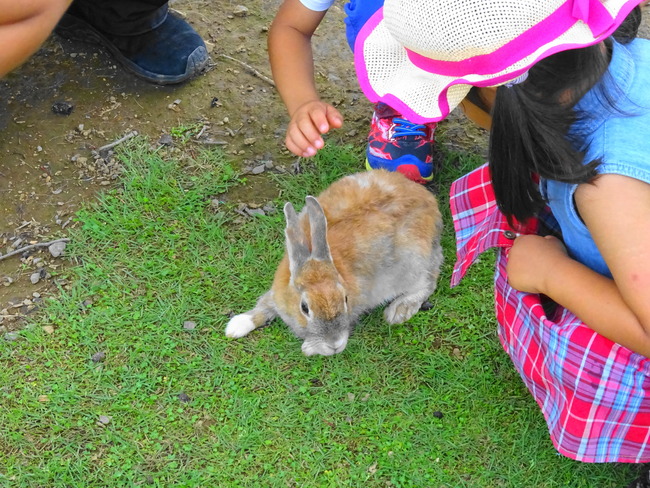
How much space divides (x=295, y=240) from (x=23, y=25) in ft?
3.84

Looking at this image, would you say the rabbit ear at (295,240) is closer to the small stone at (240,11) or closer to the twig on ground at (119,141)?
the twig on ground at (119,141)

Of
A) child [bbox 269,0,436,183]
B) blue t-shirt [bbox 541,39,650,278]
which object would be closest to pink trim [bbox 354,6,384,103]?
child [bbox 269,0,436,183]

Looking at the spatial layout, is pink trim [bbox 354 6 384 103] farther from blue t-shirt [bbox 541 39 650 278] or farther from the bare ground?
the bare ground

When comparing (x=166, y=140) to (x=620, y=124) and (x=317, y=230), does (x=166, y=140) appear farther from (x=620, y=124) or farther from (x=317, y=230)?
(x=620, y=124)

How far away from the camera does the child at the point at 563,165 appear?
1.43m

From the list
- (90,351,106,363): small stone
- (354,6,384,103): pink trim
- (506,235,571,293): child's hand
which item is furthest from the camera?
(90,351,106,363): small stone

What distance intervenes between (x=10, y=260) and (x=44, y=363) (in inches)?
20.8

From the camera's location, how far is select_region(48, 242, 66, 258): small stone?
2.84 metres

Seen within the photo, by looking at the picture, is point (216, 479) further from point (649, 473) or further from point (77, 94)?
point (77, 94)

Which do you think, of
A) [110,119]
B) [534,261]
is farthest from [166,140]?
[534,261]

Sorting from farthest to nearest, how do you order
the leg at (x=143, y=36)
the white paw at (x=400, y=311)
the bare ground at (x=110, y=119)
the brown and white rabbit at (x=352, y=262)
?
1. the leg at (x=143, y=36)
2. the bare ground at (x=110, y=119)
3. the white paw at (x=400, y=311)
4. the brown and white rabbit at (x=352, y=262)

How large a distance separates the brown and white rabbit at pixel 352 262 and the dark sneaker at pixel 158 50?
113cm

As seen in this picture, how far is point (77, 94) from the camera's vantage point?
337 cm

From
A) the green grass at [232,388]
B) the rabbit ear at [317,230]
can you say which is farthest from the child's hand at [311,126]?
the green grass at [232,388]
